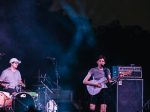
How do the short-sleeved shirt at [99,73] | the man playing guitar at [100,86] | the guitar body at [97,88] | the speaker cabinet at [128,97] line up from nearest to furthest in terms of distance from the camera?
the man playing guitar at [100,86]
the guitar body at [97,88]
the short-sleeved shirt at [99,73]
the speaker cabinet at [128,97]

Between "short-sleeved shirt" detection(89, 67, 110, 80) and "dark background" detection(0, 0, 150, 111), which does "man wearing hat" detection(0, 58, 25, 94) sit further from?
"short-sleeved shirt" detection(89, 67, 110, 80)

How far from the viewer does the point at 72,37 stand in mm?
13758

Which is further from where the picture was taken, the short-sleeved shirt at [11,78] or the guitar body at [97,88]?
the short-sleeved shirt at [11,78]

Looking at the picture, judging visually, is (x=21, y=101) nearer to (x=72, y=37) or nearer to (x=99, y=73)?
(x=99, y=73)

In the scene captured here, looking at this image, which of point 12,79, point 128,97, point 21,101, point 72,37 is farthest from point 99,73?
point 72,37

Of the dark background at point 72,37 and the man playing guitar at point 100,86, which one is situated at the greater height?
the dark background at point 72,37

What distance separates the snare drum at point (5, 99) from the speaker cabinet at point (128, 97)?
3156 millimetres

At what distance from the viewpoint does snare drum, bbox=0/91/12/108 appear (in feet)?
36.9

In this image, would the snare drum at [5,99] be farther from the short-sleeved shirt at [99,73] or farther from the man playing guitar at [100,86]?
the short-sleeved shirt at [99,73]

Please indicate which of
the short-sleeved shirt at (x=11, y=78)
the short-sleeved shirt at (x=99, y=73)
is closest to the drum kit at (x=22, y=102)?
the short-sleeved shirt at (x=11, y=78)

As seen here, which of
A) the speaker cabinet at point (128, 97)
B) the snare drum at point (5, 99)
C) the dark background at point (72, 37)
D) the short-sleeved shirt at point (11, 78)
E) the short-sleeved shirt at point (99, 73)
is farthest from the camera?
the dark background at point (72, 37)

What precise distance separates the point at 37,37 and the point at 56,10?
3.78 ft

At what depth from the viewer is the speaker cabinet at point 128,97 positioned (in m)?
11.6

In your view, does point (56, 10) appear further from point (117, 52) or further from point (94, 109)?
point (94, 109)
